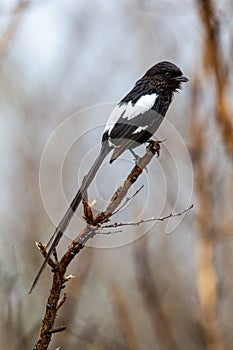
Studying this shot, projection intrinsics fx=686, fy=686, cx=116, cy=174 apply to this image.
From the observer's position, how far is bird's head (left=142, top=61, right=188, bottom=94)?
420cm

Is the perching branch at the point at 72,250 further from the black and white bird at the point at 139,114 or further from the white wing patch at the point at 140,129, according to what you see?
the white wing patch at the point at 140,129

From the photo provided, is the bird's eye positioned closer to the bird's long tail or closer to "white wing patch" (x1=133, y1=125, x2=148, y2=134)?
"white wing patch" (x1=133, y1=125, x2=148, y2=134)

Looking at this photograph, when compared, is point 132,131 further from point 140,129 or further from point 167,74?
point 167,74

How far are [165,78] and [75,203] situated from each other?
1.56 meters

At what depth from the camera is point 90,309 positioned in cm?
830

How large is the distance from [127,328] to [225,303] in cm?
351

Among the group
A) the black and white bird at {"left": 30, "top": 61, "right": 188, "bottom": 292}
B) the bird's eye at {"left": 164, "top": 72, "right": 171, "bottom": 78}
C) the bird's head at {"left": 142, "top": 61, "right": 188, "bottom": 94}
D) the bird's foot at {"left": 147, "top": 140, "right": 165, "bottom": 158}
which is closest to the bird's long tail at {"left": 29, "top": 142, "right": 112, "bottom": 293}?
the black and white bird at {"left": 30, "top": 61, "right": 188, "bottom": 292}

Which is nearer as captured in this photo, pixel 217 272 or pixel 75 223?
pixel 75 223

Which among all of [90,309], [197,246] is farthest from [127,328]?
[90,309]

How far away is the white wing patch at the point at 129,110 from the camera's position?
12.2ft

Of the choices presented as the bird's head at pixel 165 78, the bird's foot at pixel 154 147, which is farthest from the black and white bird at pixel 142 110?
the bird's foot at pixel 154 147

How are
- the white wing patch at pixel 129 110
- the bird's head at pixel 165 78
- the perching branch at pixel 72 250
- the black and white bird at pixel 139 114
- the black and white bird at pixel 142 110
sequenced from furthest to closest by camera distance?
the bird's head at pixel 165 78, the white wing patch at pixel 129 110, the black and white bird at pixel 142 110, the black and white bird at pixel 139 114, the perching branch at pixel 72 250

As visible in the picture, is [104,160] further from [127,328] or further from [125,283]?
[125,283]

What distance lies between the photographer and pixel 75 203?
9.73ft
